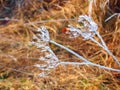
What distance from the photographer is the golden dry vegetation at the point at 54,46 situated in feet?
7.37

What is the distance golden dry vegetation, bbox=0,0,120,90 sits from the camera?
2.25m

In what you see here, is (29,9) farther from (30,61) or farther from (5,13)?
(30,61)

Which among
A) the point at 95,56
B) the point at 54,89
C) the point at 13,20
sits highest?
the point at 13,20

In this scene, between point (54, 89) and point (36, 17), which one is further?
point (36, 17)

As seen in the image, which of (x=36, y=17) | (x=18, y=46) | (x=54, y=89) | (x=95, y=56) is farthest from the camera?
(x=36, y=17)

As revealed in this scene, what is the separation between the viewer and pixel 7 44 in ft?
8.62

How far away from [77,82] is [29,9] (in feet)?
3.32

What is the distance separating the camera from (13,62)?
2.44m

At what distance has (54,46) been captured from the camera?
101 inches

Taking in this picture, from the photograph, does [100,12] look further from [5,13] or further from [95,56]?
[5,13]

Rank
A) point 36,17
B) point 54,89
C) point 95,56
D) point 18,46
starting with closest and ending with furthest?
1. point 54,89
2. point 95,56
3. point 18,46
4. point 36,17

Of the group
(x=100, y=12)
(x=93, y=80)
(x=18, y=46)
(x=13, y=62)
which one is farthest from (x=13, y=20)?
(x=93, y=80)

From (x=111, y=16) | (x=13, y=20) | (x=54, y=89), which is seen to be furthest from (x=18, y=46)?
(x=111, y=16)

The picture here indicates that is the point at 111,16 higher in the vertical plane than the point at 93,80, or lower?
higher
